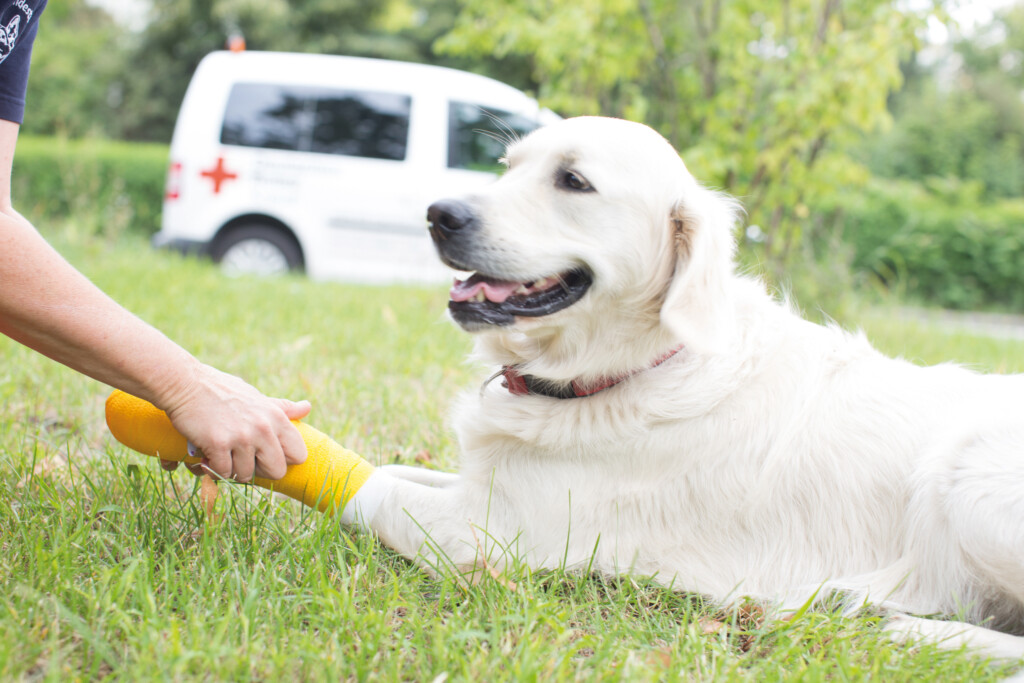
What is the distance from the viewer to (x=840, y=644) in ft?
5.35

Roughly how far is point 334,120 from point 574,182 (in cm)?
719

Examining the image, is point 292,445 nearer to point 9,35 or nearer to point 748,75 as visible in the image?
point 9,35

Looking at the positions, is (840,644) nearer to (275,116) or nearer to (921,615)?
(921,615)

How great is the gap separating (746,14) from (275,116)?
5384 millimetres

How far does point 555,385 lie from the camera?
6.81 feet

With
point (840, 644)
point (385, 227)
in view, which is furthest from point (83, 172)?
point (840, 644)

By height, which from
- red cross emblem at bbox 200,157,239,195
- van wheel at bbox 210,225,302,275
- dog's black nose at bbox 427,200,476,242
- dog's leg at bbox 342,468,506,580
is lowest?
dog's leg at bbox 342,468,506,580

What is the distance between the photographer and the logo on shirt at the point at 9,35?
1574 millimetres

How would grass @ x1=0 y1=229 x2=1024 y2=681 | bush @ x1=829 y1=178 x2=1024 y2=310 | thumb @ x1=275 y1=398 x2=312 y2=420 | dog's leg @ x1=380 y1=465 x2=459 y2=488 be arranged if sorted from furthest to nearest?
bush @ x1=829 y1=178 x2=1024 y2=310 < dog's leg @ x1=380 y1=465 x2=459 y2=488 < thumb @ x1=275 y1=398 x2=312 y2=420 < grass @ x1=0 y1=229 x2=1024 y2=681

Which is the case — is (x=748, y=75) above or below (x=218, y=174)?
above

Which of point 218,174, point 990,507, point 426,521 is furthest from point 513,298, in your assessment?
point 218,174

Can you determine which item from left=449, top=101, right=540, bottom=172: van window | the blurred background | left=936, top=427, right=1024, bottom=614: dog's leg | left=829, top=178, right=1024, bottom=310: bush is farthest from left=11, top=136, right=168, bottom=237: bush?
left=936, top=427, right=1024, bottom=614: dog's leg

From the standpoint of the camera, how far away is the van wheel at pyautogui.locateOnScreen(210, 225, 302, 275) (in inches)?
326

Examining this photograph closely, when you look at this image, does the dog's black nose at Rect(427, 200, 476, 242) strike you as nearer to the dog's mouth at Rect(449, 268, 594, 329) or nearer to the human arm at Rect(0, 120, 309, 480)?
the dog's mouth at Rect(449, 268, 594, 329)
